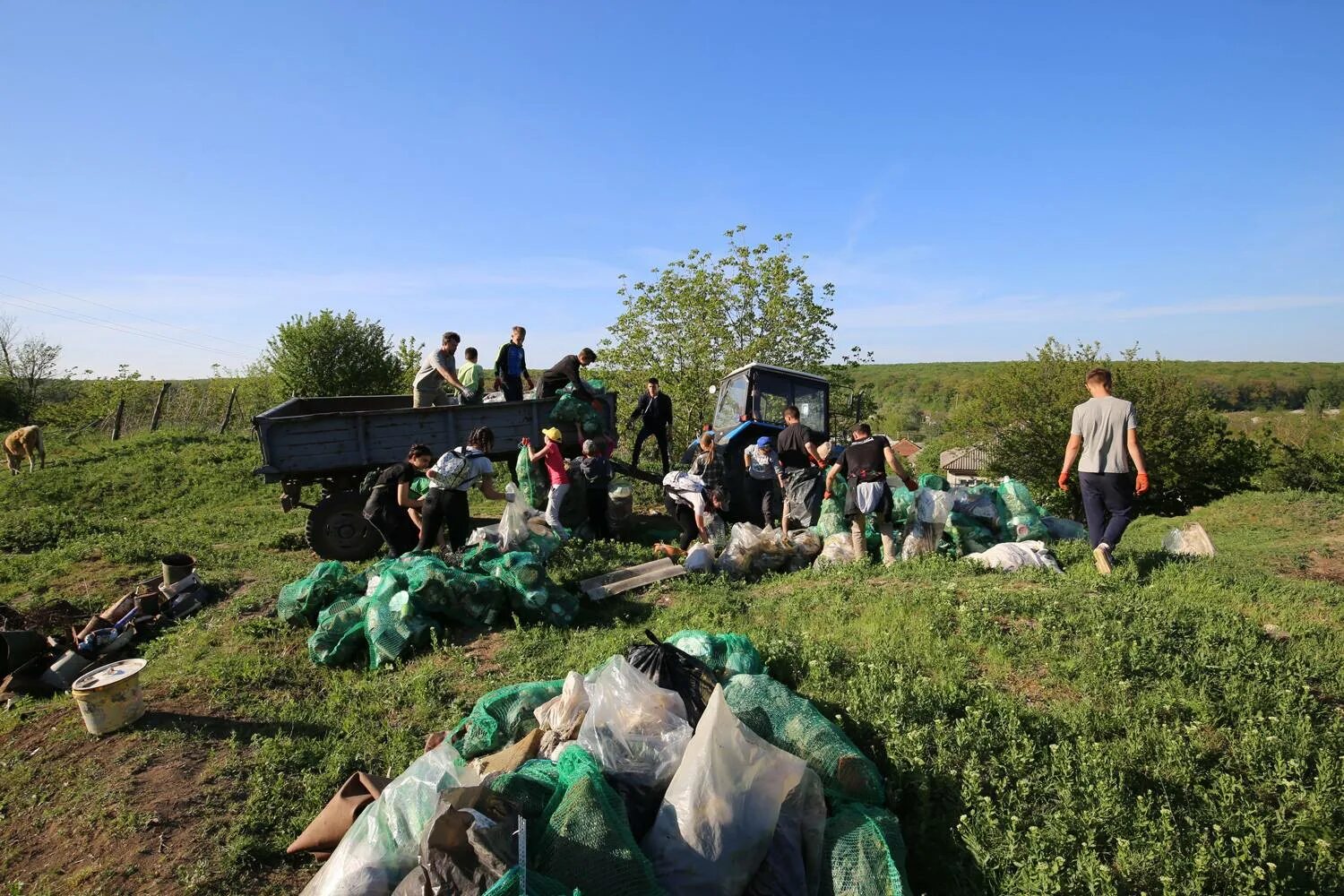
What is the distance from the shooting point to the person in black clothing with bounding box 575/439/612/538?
24.9 feet

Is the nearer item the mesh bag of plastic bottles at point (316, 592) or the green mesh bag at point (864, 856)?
the green mesh bag at point (864, 856)

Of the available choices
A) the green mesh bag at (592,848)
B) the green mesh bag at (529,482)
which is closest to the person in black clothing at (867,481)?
the green mesh bag at (529,482)

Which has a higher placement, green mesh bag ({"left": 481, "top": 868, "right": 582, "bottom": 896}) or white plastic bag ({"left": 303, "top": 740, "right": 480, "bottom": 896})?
green mesh bag ({"left": 481, "top": 868, "right": 582, "bottom": 896})

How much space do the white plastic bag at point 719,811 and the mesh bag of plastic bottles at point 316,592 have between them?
409cm

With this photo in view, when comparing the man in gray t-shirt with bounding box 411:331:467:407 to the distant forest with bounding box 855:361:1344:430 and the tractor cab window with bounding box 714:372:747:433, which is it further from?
the distant forest with bounding box 855:361:1344:430

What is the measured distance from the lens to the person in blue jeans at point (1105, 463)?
16.8ft

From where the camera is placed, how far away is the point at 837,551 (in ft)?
21.7

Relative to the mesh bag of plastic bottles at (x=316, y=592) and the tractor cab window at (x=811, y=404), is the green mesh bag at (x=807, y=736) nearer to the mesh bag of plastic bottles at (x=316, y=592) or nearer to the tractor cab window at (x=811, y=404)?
the mesh bag of plastic bottles at (x=316, y=592)

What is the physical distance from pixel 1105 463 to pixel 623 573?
A: 3.91 meters

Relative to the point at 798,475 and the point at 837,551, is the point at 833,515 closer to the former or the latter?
the point at 837,551

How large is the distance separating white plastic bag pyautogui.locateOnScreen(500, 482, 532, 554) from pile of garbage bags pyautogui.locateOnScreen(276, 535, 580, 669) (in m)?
0.39

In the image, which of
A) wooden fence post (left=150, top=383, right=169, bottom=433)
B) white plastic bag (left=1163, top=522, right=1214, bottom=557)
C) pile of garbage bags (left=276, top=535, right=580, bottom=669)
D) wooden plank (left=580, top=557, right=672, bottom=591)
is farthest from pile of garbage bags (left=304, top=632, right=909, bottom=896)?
wooden fence post (left=150, top=383, right=169, bottom=433)

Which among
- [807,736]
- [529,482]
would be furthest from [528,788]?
[529,482]

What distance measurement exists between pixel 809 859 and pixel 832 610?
240 cm
